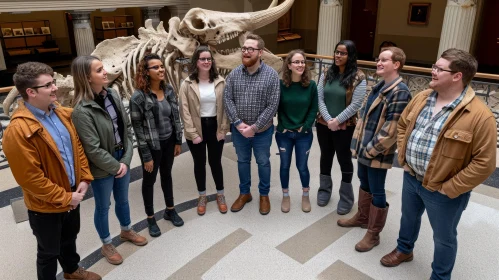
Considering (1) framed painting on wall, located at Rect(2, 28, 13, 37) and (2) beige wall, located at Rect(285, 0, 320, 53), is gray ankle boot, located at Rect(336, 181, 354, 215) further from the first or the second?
(2) beige wall, located at Rect(285, 0, 320, 53)

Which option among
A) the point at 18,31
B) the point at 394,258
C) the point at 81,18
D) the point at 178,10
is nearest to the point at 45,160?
the point at 394,258

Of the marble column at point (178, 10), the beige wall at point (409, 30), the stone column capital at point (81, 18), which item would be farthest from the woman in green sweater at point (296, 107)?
the beige wall at point (409, 30)

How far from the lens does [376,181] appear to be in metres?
3.10

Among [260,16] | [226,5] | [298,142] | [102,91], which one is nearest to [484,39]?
[226,5]

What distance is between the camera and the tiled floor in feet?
9.97

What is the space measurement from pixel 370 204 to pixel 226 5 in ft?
40.6

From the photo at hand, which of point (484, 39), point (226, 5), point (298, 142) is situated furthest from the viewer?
point (226, 5)

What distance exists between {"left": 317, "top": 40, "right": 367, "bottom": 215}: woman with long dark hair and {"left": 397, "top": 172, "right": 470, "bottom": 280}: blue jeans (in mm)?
900

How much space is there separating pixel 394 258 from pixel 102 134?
248 cm

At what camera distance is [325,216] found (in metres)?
3.85

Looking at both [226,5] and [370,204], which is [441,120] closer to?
[370,204]

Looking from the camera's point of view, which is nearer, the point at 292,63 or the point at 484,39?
the point at 292,63

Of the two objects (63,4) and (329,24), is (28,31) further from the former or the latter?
(329,24)

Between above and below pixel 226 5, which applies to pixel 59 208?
below
